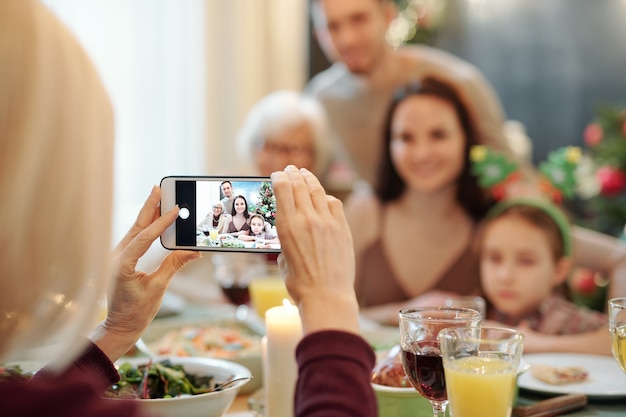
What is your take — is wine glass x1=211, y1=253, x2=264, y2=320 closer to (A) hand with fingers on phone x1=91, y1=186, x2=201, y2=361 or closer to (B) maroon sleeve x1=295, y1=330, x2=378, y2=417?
(A) hand with fingers on phone x1=91, y1=186, x2=201, y2=361

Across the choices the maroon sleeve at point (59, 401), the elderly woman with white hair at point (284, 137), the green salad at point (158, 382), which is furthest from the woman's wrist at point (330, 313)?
the elderly woman with white hair at point (284, 137)

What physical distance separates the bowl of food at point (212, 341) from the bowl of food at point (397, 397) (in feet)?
1.00

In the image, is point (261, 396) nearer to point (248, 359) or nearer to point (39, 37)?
point (248, 359)

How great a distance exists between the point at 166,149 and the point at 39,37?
335 cm

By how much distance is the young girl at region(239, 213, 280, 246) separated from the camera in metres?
1.01

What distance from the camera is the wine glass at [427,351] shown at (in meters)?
1.05

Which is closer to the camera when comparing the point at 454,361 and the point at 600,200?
the point at 454,361

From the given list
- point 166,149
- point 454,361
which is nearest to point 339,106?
point 166,149

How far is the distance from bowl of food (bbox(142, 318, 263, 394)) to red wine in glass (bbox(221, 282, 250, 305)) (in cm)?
15

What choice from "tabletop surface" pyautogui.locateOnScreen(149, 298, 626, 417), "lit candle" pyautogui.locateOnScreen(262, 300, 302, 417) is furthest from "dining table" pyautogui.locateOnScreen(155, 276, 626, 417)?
"lit candle" pyautogui.locateOnScreen(262, 300, 302, 417)

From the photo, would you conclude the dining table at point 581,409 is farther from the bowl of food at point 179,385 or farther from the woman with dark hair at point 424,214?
the woman with dark hair at point 424,214

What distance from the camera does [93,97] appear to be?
2.50ft

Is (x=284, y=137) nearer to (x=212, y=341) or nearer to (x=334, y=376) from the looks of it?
(x=212, y=341)

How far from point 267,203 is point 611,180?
277 centimetres
